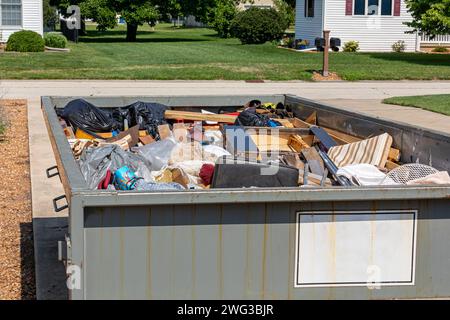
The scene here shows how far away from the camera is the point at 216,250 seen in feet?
14.5

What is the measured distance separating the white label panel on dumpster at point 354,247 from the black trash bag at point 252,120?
3.34 meters

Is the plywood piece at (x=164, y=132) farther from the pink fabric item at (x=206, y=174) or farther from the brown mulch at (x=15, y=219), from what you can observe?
the pink fabric item at (x=206, y=174)

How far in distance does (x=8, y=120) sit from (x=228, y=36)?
35.6 meters

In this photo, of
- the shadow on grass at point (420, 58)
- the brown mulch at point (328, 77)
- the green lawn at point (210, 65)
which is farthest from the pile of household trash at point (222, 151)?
the shadow on grass at point (420, 58)

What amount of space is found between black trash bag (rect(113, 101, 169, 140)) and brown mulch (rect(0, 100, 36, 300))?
4.58 feet

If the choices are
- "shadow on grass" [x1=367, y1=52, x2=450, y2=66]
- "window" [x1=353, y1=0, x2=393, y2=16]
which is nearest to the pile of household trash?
"shadow on grass" [x1=367, y1=52, x2=450, y2=66]

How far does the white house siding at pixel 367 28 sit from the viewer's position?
127 ft

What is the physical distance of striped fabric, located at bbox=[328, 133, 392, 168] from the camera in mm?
6422

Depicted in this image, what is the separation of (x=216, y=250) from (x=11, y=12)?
112 feet

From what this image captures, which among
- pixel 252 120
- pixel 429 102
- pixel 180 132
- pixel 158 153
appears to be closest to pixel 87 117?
pixel 180 132

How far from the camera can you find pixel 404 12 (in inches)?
1534

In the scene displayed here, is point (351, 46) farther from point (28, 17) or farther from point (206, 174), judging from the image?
point (206, 174)

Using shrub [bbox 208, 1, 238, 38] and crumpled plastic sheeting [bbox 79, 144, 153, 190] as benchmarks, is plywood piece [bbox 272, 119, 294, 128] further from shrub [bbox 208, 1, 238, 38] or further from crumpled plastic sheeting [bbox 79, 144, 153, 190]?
shrub [bbox 208, 1, 238, 38]

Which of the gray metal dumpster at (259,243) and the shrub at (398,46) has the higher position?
the shrub at (398,46)
